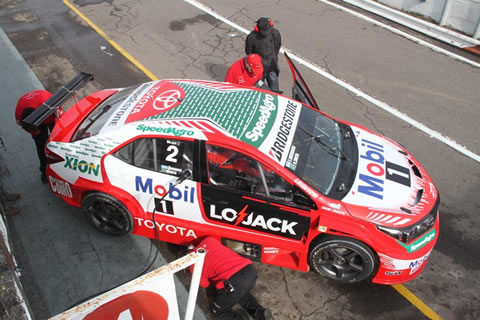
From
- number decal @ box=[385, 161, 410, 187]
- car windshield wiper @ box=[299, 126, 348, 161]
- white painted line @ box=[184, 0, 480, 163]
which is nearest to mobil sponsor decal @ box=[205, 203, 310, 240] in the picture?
car windshield wiper @ box=[299, 126, 348, 161]

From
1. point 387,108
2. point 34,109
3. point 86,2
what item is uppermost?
point 34,109

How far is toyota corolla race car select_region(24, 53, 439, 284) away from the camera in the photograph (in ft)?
14.5

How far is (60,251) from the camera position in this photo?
531cm

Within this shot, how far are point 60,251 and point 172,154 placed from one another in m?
Result: 2.02

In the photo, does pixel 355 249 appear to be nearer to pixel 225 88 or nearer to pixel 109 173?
pixel 225 88

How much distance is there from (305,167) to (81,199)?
2.72m

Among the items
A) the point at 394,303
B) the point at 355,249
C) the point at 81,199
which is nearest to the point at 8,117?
the point at 81,199

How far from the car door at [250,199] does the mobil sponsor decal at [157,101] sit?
0.78m

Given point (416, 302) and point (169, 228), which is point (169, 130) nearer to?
point (169, 228)

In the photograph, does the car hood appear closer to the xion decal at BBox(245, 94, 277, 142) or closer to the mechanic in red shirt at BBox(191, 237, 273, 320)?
the xion decal at BBox(245, 94, 277, 142)

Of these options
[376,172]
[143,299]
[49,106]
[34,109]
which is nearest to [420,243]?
[376,172]

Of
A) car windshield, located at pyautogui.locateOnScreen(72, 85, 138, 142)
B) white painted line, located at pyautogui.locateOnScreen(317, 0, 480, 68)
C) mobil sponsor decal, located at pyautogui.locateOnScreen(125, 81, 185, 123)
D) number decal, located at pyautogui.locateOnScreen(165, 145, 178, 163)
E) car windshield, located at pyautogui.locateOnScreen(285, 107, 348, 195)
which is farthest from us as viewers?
white painted line, located at pyautogui.locateOnScreen(317, 0, 480, 68)

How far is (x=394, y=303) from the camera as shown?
4773 millimetres

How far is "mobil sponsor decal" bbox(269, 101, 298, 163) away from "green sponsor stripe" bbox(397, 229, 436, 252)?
4.99ft
